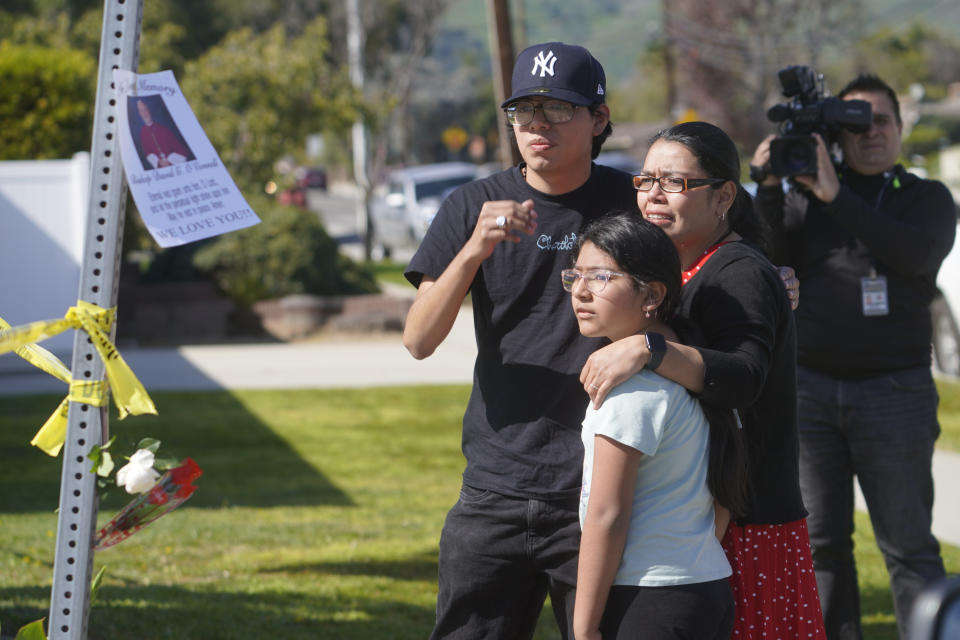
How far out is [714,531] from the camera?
261 centimetres

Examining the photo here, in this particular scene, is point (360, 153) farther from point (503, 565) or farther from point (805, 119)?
point (503, 565)

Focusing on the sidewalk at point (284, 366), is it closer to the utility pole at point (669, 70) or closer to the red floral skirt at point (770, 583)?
the red floral skirt at point (770, 583)

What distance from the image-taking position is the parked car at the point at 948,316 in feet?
33.9

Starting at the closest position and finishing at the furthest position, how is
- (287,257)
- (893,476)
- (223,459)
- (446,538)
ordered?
(446,538) < (893,476) < (223,459) < (287,257)

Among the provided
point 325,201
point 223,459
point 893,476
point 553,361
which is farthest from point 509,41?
point 325,201

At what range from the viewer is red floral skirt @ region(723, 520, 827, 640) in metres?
2.72

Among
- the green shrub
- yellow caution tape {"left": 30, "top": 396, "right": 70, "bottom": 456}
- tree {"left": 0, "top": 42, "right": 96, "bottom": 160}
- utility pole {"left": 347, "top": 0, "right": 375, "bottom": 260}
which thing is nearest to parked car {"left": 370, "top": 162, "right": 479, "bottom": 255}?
utility pole {"left": 347, "top": 0, "right": 375, "bottom": 260}

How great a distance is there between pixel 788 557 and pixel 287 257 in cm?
1352

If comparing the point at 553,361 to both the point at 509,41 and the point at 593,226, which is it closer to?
the point at 593,226

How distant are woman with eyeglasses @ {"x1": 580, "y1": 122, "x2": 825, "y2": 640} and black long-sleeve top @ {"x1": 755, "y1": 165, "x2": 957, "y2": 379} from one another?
1.25 metres

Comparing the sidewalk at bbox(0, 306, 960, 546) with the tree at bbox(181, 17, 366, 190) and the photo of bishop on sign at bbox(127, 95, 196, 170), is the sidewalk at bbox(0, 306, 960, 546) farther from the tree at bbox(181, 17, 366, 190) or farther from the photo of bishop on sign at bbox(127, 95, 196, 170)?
the photo of bishop on sign at bbox(127, 95, 196, 170)

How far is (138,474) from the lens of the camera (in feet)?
7.89

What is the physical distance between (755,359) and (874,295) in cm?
159

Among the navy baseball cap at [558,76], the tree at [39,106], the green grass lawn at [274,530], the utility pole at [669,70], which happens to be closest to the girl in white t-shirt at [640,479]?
the navy baseball cap at [558,76]
